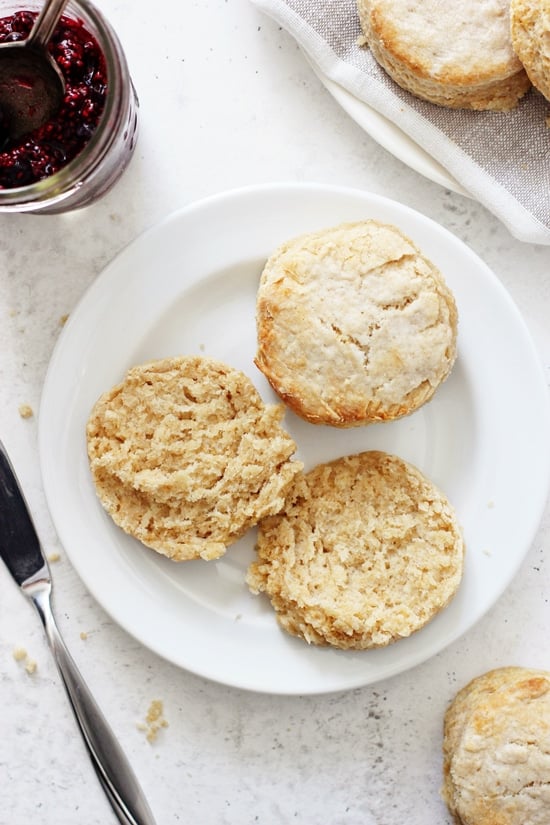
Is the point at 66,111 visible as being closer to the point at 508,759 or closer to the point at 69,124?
the point at 69,124

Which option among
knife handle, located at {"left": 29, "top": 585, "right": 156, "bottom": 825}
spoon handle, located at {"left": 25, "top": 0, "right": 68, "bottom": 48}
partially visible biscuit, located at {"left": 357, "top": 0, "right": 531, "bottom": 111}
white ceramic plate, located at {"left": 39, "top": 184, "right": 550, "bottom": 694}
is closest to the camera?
spoon handle, located at {"left": 25, "top": 0, "right": 68, "bottom": 48}

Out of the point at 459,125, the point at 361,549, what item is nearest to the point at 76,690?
the point at 361,549

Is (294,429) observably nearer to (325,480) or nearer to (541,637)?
(325,480)

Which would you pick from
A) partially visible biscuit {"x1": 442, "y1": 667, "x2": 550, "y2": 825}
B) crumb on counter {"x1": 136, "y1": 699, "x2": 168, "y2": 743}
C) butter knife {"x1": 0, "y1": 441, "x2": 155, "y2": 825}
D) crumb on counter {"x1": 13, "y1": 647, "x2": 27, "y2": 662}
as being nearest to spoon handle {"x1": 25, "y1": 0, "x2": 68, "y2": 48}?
butter knife {"x1": 0, "y1": 441, "x2": 155, "y2": 825}

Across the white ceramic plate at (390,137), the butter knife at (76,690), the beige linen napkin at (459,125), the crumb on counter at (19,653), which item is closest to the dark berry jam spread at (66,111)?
the beige linen napkin at (459,125)

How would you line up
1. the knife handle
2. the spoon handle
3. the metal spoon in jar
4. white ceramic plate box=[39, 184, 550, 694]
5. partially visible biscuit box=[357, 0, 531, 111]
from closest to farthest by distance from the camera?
1. the spoon handle
2. the metal spoon in jar
3. partially visible biscuit box=[357, 0, 531, 111]
4. white ceramic plate box=[39, 184, 550, 694]
5. the knife handle

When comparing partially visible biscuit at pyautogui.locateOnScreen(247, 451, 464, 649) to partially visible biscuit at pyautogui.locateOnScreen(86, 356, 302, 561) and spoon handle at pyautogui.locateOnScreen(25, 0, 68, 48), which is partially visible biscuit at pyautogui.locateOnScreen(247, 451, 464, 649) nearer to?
partially visible biscuit at pyautogui.locateOnScreen(86, 356, 302, 561)
